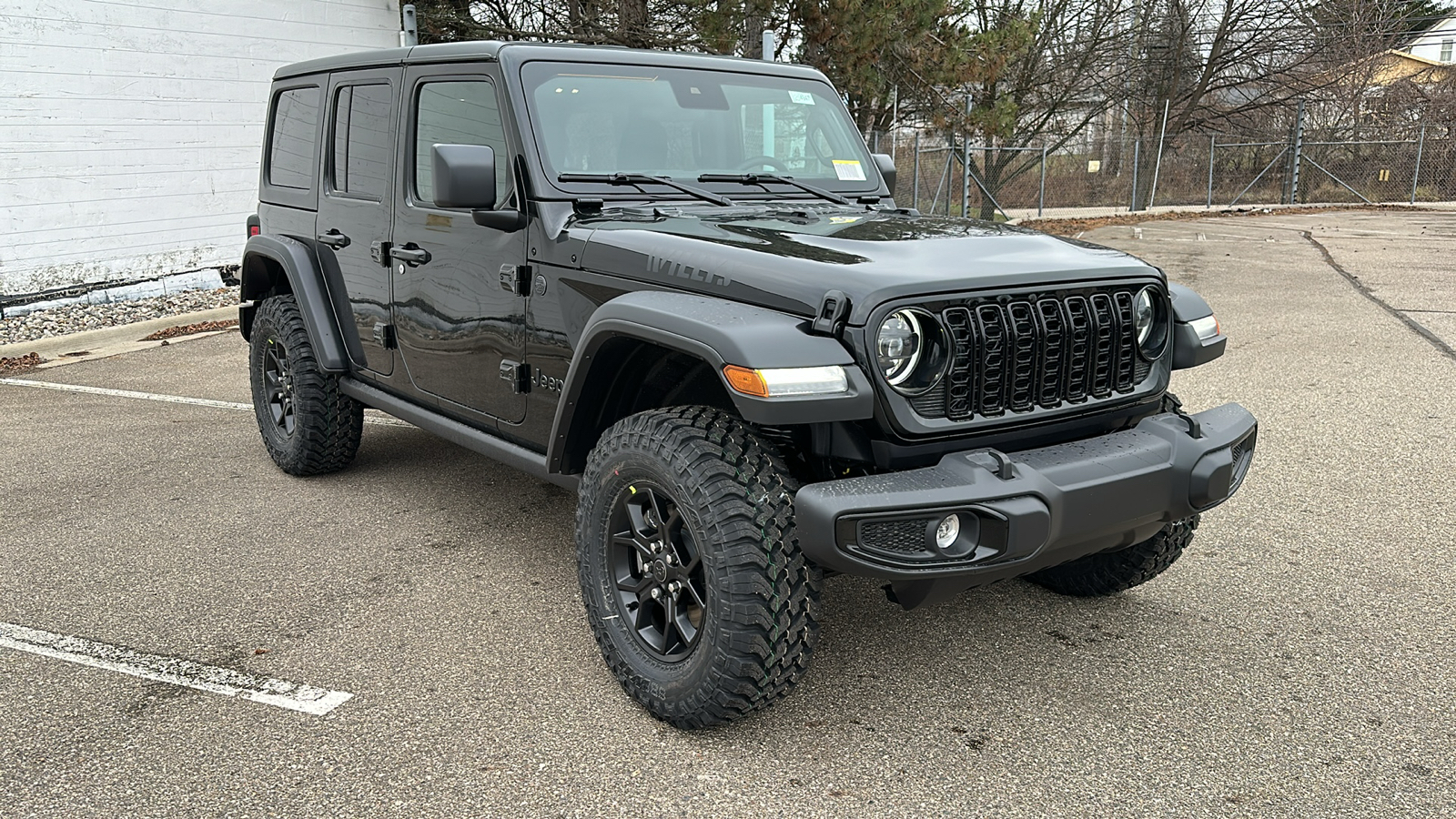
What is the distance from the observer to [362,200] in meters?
4.68

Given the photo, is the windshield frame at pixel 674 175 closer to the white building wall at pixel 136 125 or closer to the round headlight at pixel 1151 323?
the round headlight at pixel 1151 323

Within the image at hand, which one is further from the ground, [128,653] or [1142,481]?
[1142,481]

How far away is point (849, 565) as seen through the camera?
8.73 ft

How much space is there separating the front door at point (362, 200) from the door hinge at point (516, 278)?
899mm

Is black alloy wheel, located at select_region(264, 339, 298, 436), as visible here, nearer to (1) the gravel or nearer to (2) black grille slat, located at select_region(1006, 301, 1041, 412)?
(2) black grille slat, located at select_region(1006, 301, 1041, 412)

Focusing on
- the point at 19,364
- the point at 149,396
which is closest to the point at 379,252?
the point at 149,396

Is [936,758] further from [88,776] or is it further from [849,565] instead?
[88,776]

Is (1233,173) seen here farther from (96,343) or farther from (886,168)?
(886,168)

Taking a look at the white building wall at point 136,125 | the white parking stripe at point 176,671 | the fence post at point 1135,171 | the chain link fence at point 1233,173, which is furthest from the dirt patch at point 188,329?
the fence post at point 1135,171

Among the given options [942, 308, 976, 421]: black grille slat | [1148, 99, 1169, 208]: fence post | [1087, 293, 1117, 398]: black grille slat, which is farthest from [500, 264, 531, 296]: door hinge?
[1148, 99, 1169, 208]: fence post

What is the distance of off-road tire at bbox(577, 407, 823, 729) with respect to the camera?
279 centimetres

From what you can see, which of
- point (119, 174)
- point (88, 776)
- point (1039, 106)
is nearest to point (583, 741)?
point (88, 776)

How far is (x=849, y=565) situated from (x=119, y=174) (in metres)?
10.4

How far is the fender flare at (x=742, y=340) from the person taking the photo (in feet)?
8.77
